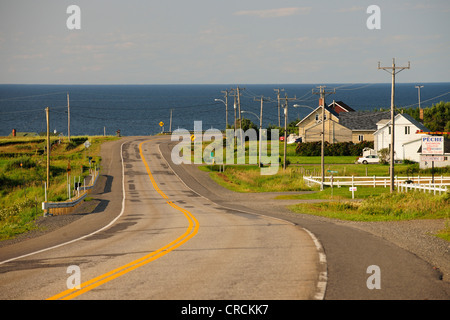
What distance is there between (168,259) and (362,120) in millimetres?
78655

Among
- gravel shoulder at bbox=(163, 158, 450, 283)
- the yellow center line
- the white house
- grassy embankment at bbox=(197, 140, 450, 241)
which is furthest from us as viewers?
the white house

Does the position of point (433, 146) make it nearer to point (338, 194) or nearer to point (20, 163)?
point (338, 194)

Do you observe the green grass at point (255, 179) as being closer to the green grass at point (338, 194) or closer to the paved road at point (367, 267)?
the green grass at point (338, 194)

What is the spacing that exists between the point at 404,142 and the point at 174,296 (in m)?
67.2

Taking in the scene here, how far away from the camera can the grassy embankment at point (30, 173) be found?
112 ft

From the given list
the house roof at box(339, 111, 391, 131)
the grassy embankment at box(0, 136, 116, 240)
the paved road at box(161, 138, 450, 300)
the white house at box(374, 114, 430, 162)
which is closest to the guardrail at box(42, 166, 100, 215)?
the grassy embankment at box(0, 136, 116, 240)


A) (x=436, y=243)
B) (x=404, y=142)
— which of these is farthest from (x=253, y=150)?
(x=436, y=243)

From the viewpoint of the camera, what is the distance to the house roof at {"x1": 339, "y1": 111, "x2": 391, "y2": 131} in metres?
88.8

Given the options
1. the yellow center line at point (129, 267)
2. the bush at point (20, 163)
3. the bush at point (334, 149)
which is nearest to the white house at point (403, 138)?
the bush at point (334, 149)

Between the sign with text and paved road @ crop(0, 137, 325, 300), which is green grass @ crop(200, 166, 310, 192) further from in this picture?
paved road @ crop(0, 137, 325, 300)

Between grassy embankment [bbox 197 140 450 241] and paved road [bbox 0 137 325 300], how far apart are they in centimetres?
606

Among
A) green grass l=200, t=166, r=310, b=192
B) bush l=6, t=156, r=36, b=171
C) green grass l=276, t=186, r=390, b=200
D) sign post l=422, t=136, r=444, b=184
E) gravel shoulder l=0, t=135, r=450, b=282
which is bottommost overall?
gravel shoulder l=0, t=135, r=450, b=282
